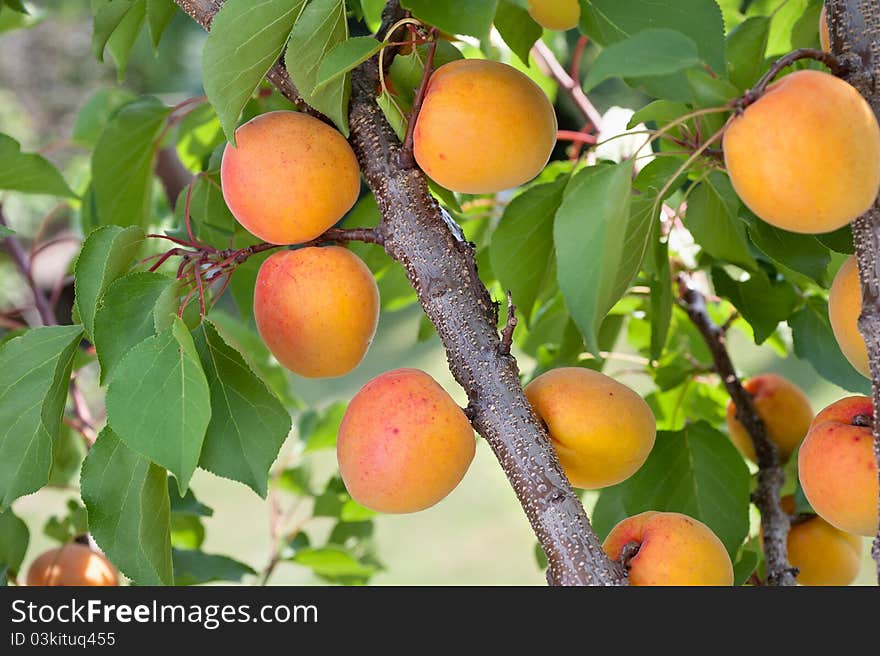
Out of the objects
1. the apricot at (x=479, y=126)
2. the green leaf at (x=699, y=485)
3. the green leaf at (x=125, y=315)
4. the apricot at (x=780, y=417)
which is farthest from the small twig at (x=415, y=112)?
the apricot at (x=780, y=417)

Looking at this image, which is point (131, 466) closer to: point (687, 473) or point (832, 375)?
point (687, 473)

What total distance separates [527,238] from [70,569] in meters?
0.40

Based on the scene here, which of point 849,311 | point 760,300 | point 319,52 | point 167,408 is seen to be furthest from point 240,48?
point 760,300

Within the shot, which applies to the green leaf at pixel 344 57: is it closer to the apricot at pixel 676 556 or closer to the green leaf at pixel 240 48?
the green leaf at pixel 240 48

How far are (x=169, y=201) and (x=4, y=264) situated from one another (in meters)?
1.86

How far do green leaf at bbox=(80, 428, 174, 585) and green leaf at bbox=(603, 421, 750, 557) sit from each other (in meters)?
0.24

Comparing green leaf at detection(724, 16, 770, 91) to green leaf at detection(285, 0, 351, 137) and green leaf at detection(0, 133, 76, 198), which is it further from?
green leaf at detection(0, 133, 76, 198)

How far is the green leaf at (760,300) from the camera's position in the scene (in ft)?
1.79

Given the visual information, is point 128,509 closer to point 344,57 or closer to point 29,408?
point 29,408

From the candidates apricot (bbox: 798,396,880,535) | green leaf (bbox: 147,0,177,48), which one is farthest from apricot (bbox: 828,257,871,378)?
green leaf (bbox: 147,0,177,48)

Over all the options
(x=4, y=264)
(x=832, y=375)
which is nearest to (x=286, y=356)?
(x=832, y=375)

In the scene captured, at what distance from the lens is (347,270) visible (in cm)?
41

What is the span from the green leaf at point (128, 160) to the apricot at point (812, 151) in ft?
1.35
